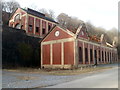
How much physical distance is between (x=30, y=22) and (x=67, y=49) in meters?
17.0

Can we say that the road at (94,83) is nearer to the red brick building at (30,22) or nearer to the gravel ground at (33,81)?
the gravel ground at (33,81)

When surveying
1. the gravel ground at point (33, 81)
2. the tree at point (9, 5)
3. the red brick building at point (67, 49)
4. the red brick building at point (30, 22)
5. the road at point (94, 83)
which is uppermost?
the tree at point (9, 5)

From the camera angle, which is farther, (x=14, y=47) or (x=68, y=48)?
(x=14, y=47)

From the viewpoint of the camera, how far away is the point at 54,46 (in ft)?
100

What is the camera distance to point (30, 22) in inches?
1624

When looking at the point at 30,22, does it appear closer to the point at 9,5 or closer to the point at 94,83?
the point at 9,5

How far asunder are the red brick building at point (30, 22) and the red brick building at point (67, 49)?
9876 mm

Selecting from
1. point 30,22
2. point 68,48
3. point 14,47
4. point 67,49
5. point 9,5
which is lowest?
point 67,49

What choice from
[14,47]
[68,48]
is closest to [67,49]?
[68,48]

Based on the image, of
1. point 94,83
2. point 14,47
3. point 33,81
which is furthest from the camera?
point 14,47

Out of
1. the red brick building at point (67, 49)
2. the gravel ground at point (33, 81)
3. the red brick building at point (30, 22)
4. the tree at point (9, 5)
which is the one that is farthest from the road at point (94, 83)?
the tree at point (9, 5)

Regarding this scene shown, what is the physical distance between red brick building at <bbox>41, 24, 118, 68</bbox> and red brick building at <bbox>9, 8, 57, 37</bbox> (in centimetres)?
988

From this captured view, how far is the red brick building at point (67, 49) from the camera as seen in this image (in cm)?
2762

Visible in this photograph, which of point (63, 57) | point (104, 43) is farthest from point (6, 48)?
point (104, 43)
